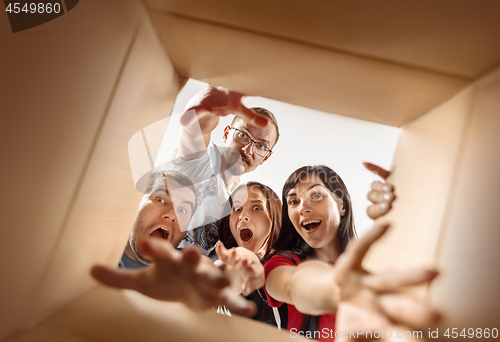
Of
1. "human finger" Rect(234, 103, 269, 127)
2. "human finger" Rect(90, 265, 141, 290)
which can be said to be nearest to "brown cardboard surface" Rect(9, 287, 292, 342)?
"human finger" Rect(90, 265, 141, 290)

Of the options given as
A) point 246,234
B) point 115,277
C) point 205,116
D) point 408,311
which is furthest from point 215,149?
point 408,311

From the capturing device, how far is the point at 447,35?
1.30 ft

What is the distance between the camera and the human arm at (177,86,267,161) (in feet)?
1.76

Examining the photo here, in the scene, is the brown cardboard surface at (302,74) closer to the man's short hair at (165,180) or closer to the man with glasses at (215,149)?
the man with glasses at (215,149)

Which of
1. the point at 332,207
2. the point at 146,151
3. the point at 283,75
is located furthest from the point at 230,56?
the point at 332,207

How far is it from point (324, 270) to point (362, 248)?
4.4 inches

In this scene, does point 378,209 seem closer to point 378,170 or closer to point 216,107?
point 378,170

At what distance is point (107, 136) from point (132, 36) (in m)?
0.16

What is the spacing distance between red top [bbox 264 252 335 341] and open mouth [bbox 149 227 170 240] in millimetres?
187

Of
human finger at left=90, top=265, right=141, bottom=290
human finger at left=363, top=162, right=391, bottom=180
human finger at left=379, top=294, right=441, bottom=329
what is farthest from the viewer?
human finger at left=363, top=162, right=391, bottom=180

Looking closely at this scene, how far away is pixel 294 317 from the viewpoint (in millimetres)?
489

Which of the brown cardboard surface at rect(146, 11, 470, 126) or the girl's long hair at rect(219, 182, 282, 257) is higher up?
the brown cardboard surface at rect(146, 11, 470, 126)

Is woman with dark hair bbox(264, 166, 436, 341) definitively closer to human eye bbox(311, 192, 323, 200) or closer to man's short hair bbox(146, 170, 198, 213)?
human eye bbox(311, 192, 323, 200)

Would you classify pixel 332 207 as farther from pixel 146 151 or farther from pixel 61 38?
pixel 61 38
